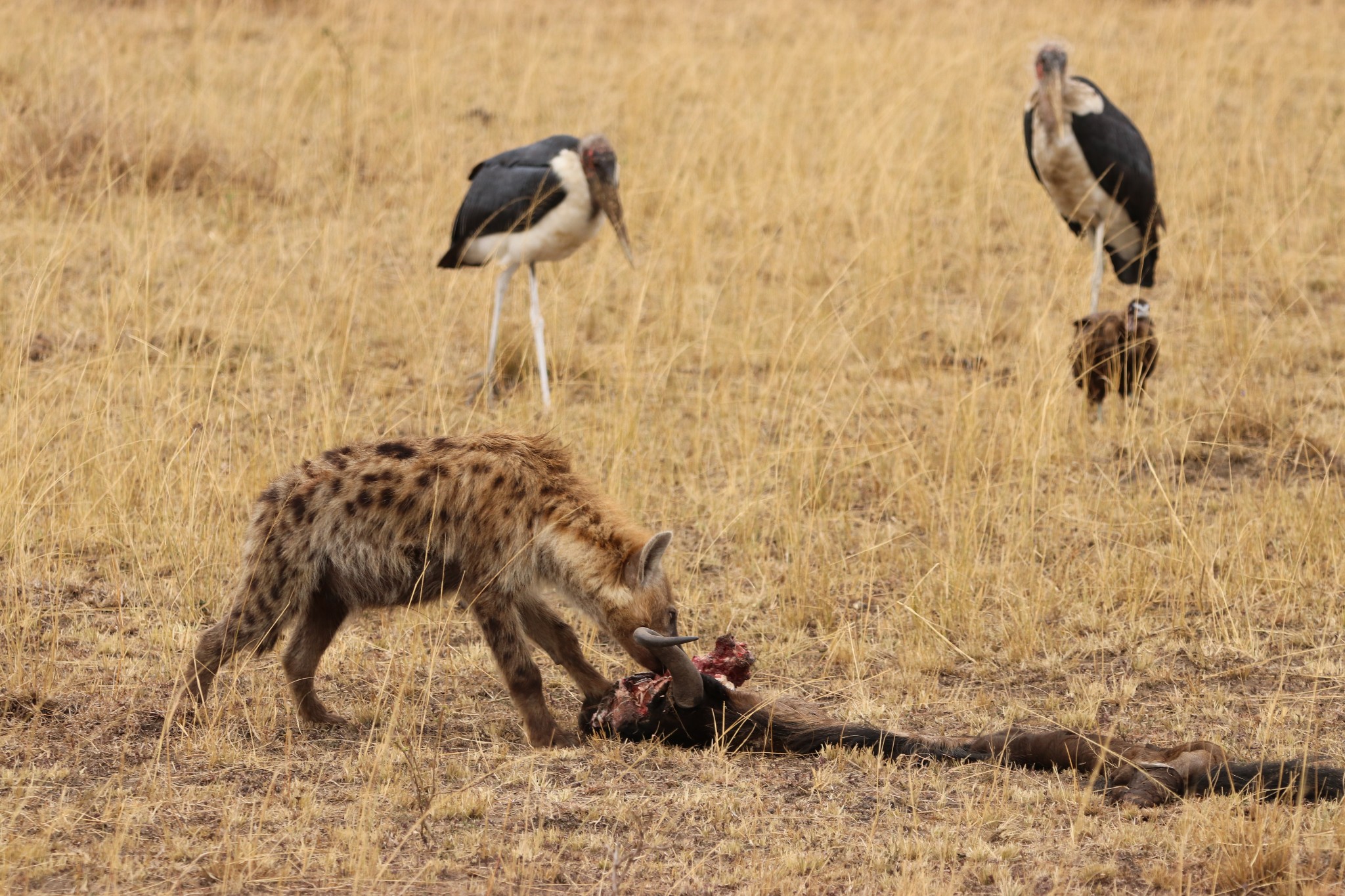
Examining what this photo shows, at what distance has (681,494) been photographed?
7016mm

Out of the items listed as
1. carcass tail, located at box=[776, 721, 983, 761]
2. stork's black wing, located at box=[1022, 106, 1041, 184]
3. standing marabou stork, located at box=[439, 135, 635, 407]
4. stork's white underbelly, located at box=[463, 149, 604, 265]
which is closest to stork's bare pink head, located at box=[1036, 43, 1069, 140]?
stork's black wing, located at box=[1022, 106, 1041, 184]

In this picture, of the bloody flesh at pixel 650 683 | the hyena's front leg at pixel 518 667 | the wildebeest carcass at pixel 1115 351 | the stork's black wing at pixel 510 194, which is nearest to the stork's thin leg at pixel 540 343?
the stork's black wing at pixel 510 194

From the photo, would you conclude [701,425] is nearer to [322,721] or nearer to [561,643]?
[561,643]

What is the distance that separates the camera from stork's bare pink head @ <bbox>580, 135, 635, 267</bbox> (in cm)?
817

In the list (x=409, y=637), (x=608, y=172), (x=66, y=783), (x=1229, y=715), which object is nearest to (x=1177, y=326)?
(x=608, y=172)

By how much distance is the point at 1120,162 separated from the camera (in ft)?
28.8

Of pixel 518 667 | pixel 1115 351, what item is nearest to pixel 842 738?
pixel 518 667

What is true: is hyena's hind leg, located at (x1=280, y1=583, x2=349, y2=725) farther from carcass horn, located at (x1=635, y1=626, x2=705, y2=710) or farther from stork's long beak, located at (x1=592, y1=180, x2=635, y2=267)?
stork's long beak, located at (x1=592, y1=180, x2=635, y2=267)

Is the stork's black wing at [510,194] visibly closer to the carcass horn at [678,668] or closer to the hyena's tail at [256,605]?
the hyena's tail at [256,605]

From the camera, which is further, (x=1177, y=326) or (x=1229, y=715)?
(x=1177, y=326)

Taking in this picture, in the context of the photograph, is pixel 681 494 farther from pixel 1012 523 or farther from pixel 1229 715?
pixel 1229 715

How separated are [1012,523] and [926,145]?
5.16m

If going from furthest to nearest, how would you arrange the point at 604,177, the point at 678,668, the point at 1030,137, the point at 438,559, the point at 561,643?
the point at 1030,137 < the point at 604,177 < the point at 561,643 < the point at 438,559 < the point at 678,668

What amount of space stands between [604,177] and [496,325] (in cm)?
98
